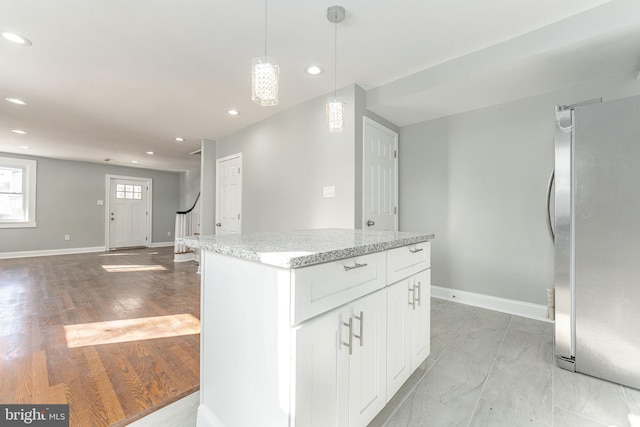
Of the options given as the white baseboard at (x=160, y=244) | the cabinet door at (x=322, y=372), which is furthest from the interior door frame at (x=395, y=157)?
the white baseboard at (x=160, y=244)

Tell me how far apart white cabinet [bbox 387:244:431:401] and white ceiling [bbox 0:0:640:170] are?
1727mm

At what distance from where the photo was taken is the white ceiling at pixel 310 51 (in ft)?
5.99

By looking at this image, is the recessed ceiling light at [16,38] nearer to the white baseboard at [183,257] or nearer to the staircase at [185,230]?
the staircase at [185,230]

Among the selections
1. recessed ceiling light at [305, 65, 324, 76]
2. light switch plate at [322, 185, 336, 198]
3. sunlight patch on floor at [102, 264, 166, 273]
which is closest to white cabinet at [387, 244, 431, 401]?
light switch plate at [322, 185, 336, 198]

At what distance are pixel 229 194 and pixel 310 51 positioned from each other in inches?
115

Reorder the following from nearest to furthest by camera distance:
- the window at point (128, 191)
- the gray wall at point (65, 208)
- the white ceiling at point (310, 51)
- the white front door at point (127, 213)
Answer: the white ceiling at point (310, 51) < the gray wall at point (65, 208) < the white front door at point (127, 213) < the window at point (128, 191)

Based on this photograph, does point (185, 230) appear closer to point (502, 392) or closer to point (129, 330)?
point (129, 330)

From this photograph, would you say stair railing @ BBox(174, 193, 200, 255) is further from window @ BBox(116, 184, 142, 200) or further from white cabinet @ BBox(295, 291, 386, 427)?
white cabinet @ BBox(295, 291, 386, 427)

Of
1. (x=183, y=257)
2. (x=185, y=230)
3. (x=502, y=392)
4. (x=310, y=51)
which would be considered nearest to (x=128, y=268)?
(x=183, y=257)

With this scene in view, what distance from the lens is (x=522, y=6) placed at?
1.80m

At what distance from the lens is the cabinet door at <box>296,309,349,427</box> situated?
90cm

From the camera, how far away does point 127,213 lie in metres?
7.83

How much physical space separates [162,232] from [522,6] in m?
9.33

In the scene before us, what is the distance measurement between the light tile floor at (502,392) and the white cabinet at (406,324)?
5.9 inches
